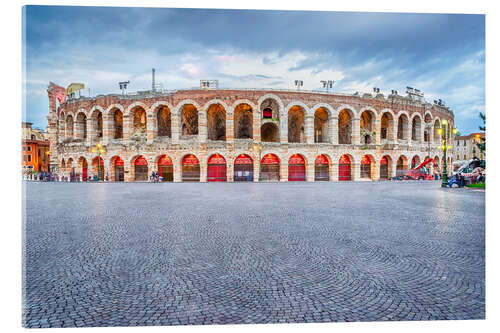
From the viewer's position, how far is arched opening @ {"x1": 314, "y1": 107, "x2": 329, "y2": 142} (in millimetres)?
29555

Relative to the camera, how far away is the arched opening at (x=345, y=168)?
2900 centimetres

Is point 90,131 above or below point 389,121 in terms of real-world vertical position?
below

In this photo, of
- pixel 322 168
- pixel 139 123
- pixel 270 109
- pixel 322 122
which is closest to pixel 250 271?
pixel 270 109

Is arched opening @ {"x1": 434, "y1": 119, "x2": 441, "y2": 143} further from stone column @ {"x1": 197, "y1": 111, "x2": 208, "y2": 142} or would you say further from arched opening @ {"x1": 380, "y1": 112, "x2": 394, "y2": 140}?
stone column @ {"x1": 197, "y1": 111, "x2": 208, "y2": 142}

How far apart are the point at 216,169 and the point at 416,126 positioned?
95.3 ft

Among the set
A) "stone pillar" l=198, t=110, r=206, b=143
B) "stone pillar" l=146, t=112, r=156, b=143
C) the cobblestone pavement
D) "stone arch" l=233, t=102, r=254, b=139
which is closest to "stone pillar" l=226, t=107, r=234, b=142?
"stone pillar" l=198, t=110, r=206, b=143

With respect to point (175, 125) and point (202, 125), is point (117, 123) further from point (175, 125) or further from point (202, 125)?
point (202, 125)

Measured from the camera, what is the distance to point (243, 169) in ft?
89.5

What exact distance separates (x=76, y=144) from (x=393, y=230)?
1410 inches

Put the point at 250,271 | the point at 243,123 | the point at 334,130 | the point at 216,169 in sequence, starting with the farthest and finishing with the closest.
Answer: the point at 243,123, the point at 334,130, the point at 216,169, the point at 250,271

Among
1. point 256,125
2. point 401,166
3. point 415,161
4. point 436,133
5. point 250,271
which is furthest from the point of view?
point 436,133

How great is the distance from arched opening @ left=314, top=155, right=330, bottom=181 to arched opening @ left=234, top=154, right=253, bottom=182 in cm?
840
